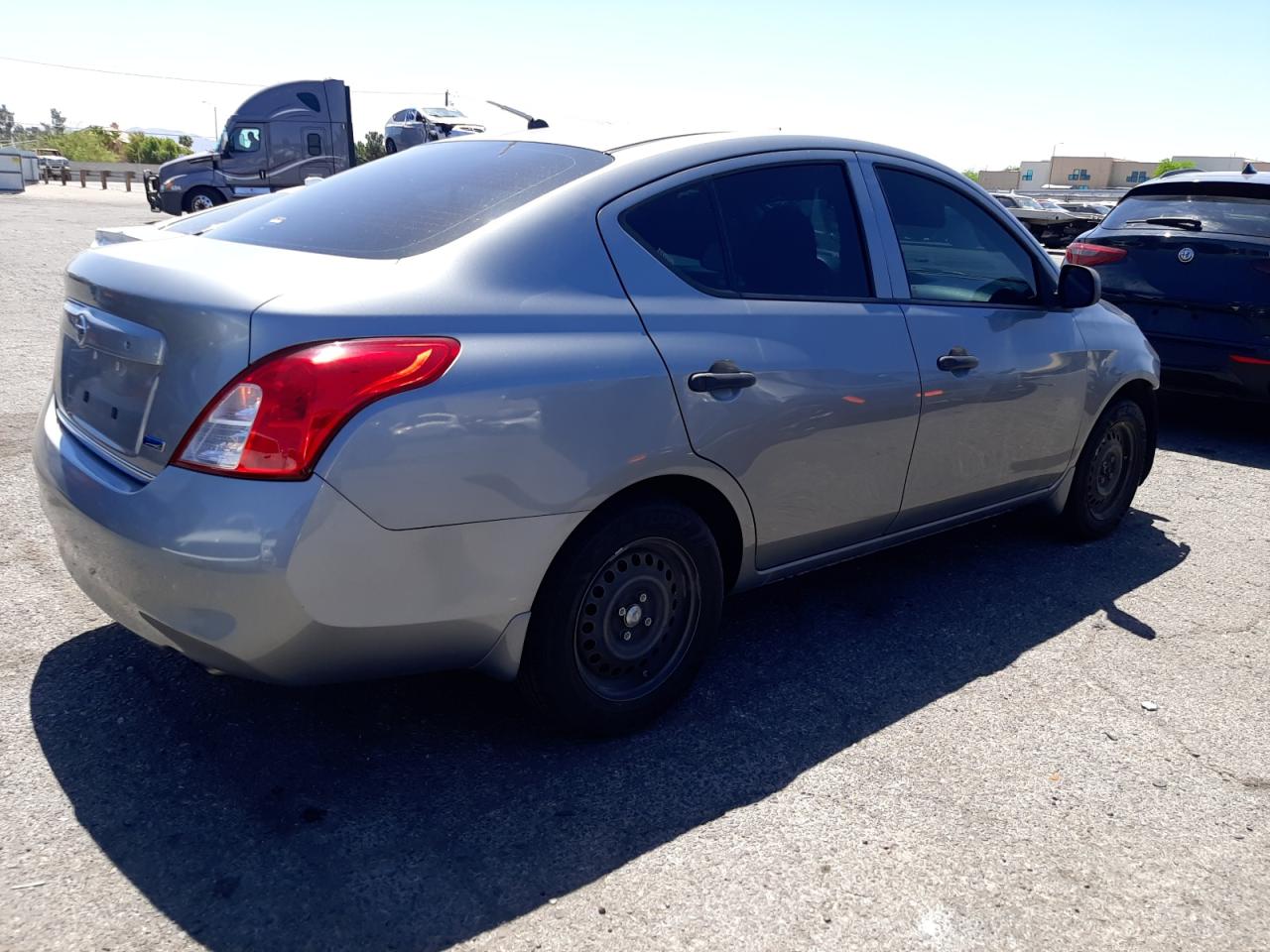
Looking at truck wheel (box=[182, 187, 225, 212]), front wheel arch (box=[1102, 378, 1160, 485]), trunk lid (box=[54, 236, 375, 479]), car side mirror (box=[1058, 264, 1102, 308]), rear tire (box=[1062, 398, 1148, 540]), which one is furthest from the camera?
truck wheel (box=[182, 187, 225, 212])

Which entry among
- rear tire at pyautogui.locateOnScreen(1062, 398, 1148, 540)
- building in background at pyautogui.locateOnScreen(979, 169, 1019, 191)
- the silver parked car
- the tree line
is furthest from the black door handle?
building in background at pyautogui.locateOnScreen(979, 169, 1019, 191)

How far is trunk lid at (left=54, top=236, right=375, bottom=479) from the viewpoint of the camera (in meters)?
2.43

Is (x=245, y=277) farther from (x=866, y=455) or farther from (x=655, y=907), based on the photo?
(x=866, y=455)

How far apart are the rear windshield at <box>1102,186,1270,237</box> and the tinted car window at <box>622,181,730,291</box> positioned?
5.02m

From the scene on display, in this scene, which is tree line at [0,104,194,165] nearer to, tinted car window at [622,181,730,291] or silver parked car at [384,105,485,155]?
silver parked car at [384,105,485,155]

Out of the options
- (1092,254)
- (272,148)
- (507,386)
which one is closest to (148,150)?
(272,148)

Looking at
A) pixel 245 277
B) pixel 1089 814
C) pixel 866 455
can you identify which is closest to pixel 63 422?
pixel 245 277

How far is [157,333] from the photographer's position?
255 cm

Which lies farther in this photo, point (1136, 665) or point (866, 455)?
point (1136, 665)

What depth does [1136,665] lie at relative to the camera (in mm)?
3764

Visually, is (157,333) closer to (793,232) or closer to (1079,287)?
(793,232)

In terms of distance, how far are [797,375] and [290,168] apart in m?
22.7

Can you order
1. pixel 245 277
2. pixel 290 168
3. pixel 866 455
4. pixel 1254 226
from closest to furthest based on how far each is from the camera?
pixel 245 277, pixel 866 455, pixel 1254 226, pixel 290 168

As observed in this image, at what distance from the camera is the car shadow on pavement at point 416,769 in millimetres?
2381
